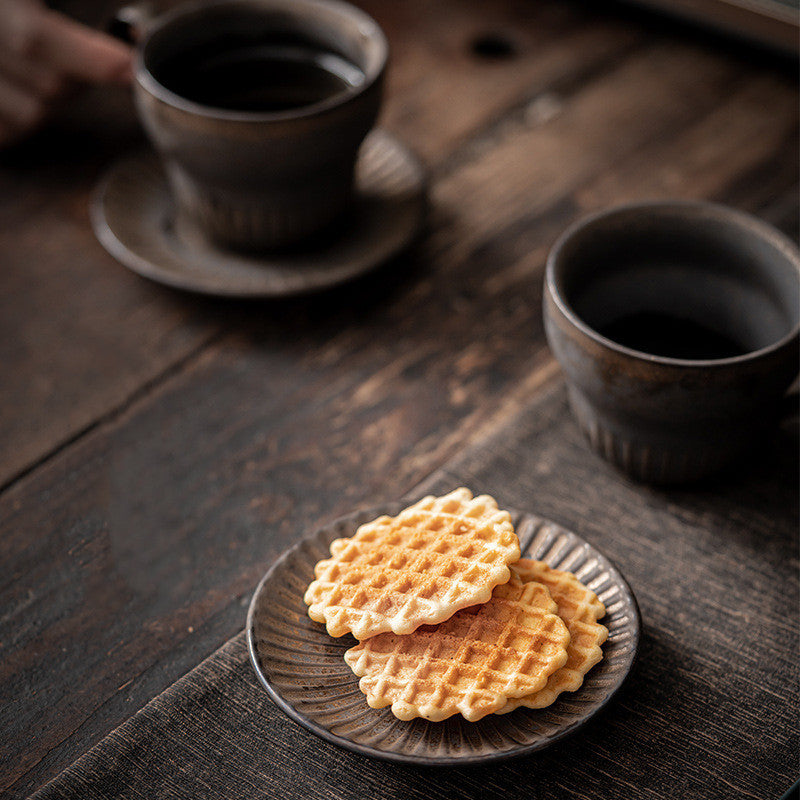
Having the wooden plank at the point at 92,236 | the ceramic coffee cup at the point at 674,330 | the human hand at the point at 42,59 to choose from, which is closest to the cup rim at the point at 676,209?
the ceramic coffee cup at the point at 674,330

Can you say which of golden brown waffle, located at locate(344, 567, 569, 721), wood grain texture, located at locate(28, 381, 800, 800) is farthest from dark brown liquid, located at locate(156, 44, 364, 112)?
golden brown waffle, located at locate(344, 567, 569, 721)

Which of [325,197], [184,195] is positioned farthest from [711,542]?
[184,195]

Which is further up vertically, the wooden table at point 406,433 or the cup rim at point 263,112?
the cup rim at point 263,112

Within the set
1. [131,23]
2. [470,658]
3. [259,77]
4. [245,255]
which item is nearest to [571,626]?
[470,658]

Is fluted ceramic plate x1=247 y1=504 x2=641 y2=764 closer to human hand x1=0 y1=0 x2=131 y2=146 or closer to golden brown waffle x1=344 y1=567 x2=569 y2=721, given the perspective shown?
Result: golden brown waffle x1=344 y1=567 x2=569 y2=721

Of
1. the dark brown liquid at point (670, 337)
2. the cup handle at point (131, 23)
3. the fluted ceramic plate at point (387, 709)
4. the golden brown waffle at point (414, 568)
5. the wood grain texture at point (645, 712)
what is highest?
the cup handle at point (131, 23)

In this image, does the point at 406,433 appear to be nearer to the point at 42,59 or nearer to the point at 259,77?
the point at 259,77

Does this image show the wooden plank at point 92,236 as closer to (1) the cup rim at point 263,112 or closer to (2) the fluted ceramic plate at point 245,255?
(2) the fluted ceramic plate at point 245,255
